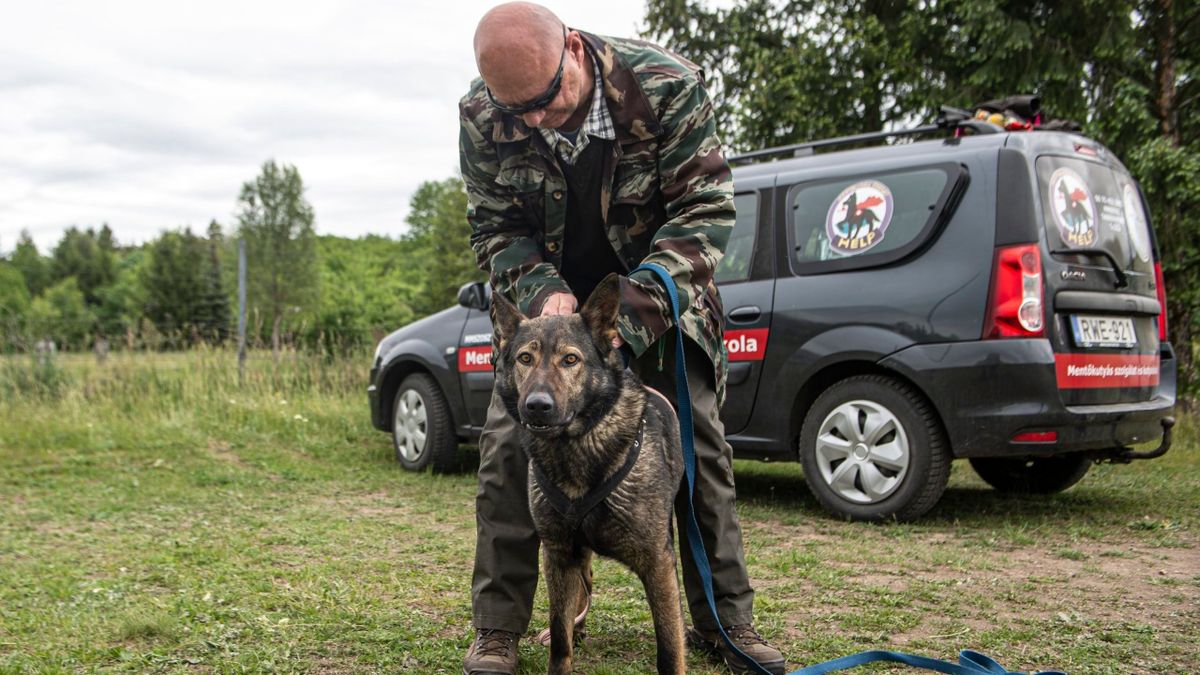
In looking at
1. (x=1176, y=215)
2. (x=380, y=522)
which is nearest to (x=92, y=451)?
(x=380, y=522)

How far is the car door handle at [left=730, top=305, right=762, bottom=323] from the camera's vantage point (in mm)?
5750

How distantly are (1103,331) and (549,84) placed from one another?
3815 millimetres

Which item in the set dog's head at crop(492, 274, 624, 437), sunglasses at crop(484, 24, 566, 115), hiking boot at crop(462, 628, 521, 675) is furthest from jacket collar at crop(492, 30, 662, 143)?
hiking boot at crop(462, 628, 521, 675)

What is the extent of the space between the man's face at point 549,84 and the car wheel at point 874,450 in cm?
311

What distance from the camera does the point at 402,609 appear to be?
3688 millimetres

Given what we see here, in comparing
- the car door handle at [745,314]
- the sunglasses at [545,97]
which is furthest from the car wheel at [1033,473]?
the sunglasses at [545,97]

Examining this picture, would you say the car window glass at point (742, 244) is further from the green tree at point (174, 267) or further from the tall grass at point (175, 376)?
the green tree at point (174, 267)

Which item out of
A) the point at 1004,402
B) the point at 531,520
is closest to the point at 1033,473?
the point at 1004,402

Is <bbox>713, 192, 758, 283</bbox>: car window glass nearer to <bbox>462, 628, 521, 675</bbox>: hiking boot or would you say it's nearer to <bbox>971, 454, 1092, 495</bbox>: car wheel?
<bbox>971, 454, 1092, 495</bbox>: car wheel

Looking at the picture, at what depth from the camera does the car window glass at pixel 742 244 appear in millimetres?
5973

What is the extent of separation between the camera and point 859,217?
554 centimetres

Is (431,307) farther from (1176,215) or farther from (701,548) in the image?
(701,548)

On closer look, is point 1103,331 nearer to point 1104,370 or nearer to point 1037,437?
point 1104,370

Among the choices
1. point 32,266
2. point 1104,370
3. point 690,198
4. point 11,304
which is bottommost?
point 1104,370
